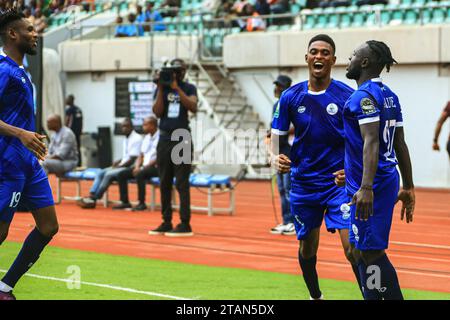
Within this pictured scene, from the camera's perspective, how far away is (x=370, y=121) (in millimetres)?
7207

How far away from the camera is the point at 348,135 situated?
7.57 meters

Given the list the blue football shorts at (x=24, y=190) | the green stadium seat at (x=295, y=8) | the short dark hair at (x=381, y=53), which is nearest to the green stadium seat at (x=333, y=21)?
the green stadium seat at (x=295, y=8)

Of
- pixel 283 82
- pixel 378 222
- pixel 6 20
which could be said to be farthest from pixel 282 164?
pixel 283 82

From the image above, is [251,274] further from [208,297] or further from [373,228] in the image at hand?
[373,228]

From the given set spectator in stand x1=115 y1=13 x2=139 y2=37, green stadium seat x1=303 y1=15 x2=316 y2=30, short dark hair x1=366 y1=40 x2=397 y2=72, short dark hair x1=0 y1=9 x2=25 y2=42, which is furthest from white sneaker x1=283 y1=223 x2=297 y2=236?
spectator in stand x1=115 y1=13 x2=139 y2=37

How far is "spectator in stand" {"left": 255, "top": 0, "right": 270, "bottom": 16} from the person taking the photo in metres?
30.3

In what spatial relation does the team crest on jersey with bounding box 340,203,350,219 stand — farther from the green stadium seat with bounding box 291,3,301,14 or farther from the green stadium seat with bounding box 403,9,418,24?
the green stadium seat with bounding box 291,3,301,14

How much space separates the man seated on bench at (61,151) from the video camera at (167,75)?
5874 mm

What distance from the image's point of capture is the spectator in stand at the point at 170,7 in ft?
107

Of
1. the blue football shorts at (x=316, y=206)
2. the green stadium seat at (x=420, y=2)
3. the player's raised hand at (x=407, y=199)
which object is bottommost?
the blue football shorts at (x=316, y=206)

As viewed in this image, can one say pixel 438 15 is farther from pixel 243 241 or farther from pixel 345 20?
pixel 243 241

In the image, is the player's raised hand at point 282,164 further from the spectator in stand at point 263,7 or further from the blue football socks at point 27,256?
the spectator in stand at point 263,7

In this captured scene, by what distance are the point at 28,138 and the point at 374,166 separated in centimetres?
277
